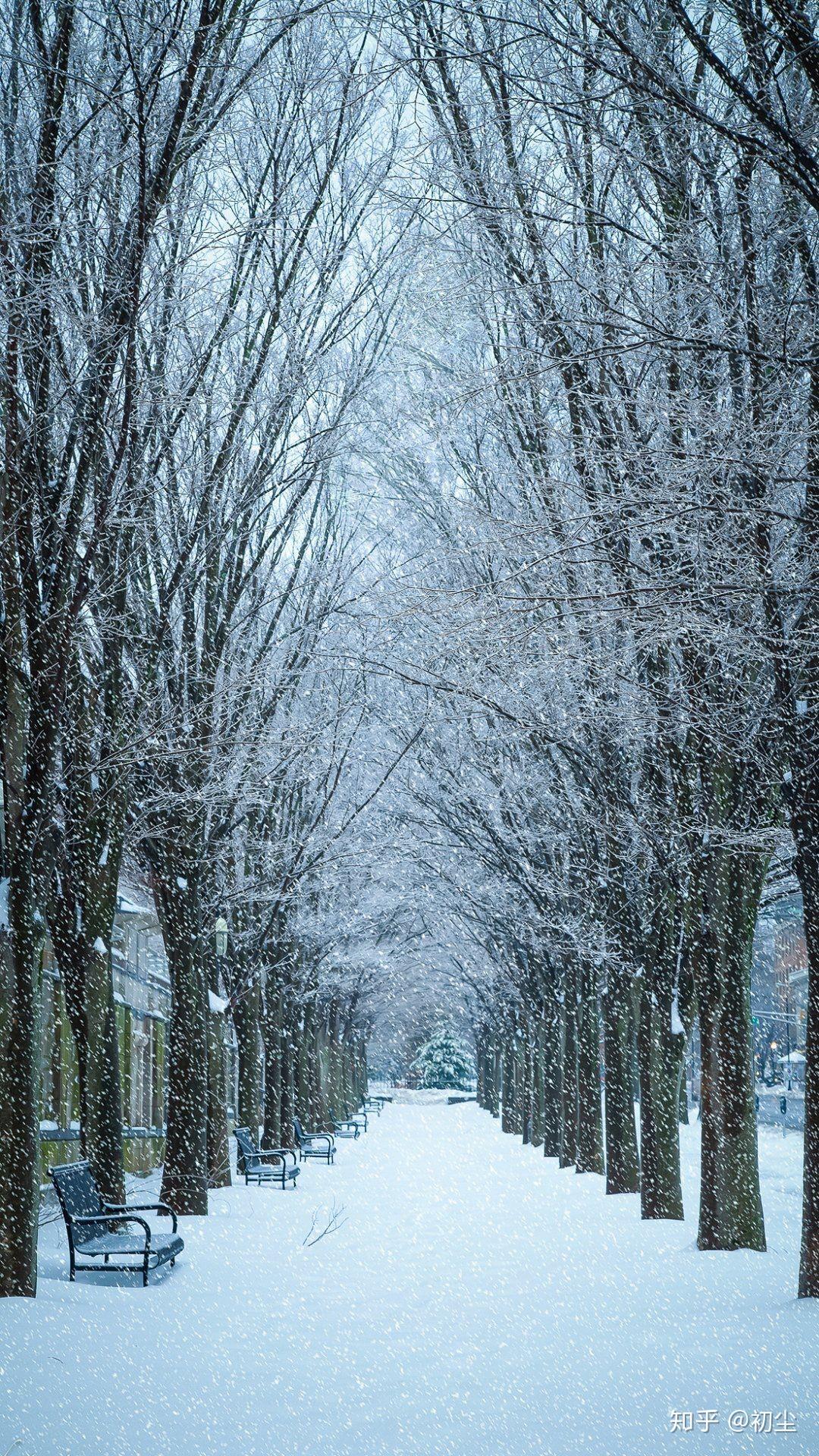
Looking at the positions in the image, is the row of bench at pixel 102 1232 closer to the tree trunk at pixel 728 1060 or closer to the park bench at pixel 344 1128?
the tree trunk at pixel 728 1060

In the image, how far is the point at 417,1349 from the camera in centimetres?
812

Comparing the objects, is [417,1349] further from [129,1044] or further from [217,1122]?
[129,1044]

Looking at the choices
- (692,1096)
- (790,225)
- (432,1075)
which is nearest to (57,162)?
(790,225)

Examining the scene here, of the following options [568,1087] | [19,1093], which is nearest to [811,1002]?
[19,1093]

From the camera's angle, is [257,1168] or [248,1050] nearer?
[257,1168]

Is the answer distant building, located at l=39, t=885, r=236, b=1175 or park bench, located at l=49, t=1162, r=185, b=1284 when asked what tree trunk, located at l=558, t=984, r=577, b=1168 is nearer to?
distant building, located at l=39, t=885, r=236, b=1175

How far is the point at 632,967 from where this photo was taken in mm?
15898

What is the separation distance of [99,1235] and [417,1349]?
12.8ft

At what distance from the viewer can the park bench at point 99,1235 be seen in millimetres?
9945

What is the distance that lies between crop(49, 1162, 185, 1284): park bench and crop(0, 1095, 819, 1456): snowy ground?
0.69ft

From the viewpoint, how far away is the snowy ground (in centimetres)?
604

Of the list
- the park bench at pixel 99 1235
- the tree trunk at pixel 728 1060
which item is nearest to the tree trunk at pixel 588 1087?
the tree trunk at pixel 728 1060

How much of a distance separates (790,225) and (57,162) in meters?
4.45

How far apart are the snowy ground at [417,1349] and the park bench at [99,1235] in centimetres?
21
